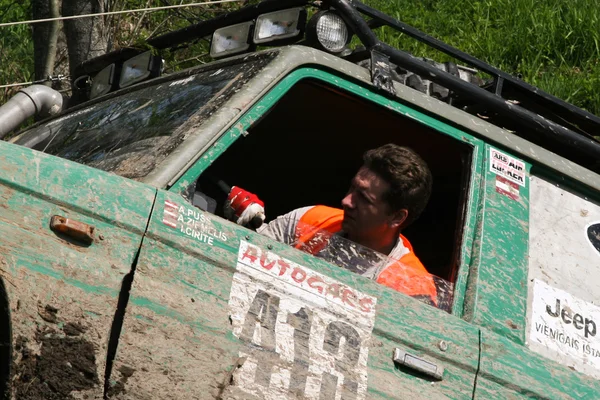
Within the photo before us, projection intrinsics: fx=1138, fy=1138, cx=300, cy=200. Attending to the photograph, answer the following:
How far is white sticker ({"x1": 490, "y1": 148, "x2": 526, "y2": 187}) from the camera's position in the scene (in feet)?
13.1

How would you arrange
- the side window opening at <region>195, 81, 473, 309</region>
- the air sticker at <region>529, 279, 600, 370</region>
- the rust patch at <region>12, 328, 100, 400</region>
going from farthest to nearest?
the side window opening at <region>195, 81, 473, 309</region>
the air sticker at <region>529, 279, 600, 370</region>
the rust patch at <region>12, 328, 100, 400</region>

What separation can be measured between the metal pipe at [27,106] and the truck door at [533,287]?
161cm

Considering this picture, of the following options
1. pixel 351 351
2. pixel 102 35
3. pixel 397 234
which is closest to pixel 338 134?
pixel 397 234

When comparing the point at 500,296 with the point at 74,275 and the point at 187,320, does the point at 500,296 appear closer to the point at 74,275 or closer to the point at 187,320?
the point at 187,320

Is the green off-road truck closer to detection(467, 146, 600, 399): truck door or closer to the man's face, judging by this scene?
detection(467, 146, 600, 399): truck door

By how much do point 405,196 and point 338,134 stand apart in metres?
0.76

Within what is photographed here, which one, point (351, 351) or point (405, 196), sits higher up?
point (405, 196)

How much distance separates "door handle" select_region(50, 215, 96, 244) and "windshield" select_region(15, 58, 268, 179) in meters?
0.34

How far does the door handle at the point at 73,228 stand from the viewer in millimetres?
2939

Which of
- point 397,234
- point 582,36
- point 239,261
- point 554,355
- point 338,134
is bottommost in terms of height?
point 239,261

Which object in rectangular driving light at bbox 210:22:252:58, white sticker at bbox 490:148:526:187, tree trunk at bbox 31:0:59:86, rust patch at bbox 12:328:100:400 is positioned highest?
tree trunk at bbox 31:0:59:86

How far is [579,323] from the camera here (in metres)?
3.83

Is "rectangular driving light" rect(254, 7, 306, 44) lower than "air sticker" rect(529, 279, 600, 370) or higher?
higher

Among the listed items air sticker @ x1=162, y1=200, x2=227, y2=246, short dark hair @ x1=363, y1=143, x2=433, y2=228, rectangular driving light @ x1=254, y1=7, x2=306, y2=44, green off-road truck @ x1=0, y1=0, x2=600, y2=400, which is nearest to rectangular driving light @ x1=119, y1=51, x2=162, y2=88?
green off-road truck @ x1=0, y1=0, x2=600, y2=400
